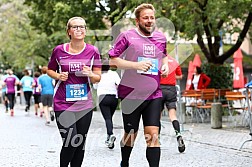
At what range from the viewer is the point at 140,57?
21.6 ft

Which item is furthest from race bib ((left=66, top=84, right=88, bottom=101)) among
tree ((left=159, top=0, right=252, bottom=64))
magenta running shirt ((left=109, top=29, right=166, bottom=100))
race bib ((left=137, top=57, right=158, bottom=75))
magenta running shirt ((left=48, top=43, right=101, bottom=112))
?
tree ((left=159, top=0, right=252, bottom=64))

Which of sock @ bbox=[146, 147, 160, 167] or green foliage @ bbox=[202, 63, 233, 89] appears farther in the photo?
green foliage @ bbox=[202, 63, 233, 89]

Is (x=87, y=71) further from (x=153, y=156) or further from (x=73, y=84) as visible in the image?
(x=153, y=156)

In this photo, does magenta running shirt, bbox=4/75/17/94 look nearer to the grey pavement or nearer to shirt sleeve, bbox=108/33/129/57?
the grey pavement

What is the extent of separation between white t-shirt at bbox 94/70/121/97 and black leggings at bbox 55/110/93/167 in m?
4.99

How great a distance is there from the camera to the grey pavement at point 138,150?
356 inches

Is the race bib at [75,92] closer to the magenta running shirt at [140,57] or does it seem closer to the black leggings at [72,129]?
the black leggings at [72,129]

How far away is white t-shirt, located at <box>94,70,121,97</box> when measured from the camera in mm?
11516

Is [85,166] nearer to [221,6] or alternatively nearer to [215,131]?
[215,131]

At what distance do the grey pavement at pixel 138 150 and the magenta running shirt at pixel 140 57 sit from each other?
232cm

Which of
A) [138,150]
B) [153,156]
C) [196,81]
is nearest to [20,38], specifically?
[196,81]

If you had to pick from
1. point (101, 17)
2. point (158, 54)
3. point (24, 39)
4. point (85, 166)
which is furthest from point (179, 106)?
point (24, 39)

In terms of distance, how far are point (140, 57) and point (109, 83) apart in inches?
197

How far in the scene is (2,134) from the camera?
14.8 metres
